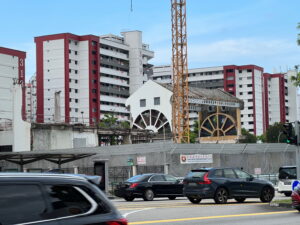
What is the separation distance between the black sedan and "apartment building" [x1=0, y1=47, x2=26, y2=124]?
10034 centimetres

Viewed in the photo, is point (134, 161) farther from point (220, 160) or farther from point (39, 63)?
point (39, 63)

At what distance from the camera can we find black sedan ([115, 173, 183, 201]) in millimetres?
29430

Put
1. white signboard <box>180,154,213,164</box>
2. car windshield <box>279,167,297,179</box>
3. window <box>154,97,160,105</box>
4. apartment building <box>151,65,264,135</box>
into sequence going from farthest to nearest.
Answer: apartment building <box>151,65,264,135</box>, window <box>154,97,160,105</box>, white signboard <box>180,154,213,164</box>, car windshield <box>279,167,297,179</box>

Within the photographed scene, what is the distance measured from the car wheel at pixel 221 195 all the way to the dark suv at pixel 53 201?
1845cm

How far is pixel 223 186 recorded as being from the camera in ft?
78.7

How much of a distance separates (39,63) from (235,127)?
44287 millimetres

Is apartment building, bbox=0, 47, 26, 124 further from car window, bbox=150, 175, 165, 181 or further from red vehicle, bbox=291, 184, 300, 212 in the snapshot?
red vehicle, bbox=291, 184, 300, 212

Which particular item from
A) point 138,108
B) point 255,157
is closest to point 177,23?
point 138,108

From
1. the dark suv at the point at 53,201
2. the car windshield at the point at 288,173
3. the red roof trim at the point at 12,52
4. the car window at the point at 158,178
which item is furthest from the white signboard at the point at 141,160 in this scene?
the red roof trim at the point at 12,52

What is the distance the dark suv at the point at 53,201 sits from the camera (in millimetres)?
4883

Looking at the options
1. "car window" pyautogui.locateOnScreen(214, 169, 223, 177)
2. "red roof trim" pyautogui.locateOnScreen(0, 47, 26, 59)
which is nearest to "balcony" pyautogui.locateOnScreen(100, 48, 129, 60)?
"red roof trim" pyautogui.locateOnScreen(0, 47, 26, 59)

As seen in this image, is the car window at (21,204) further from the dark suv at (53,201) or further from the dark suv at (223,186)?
the dark suv at (223,186)

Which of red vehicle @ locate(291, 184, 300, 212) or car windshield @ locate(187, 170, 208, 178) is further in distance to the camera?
car windshield @ locate(187, 170, 208, 178)

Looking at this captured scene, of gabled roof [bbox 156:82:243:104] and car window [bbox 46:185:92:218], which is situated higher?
gabled roof [bbox 156:82:243:104]
